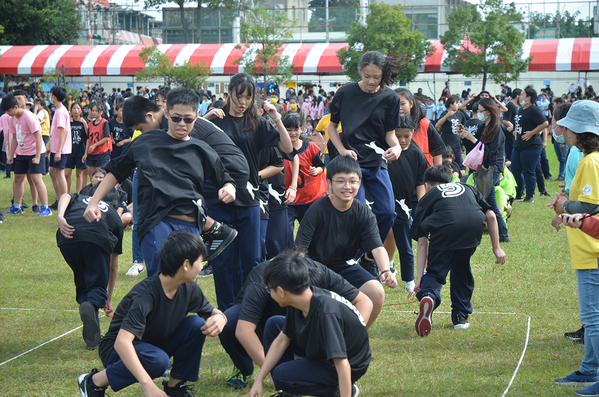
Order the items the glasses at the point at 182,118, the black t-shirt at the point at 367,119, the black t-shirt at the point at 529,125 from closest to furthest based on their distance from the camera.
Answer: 1. the glasses at the point at 182,118
2. the black t-shirt at the point at 367,119
3. the black t-shirt at the point at 529,125

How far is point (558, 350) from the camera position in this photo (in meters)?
4.55

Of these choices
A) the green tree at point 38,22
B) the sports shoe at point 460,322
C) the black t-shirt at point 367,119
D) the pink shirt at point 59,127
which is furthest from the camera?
the green tree at point 38,22

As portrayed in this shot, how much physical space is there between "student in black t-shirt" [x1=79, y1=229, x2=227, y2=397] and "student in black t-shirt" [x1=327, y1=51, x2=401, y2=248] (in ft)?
6.99

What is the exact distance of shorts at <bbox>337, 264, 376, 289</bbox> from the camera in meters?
4.24

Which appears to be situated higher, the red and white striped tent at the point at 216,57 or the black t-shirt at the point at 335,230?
the red and white striped tent at the point at 216,57

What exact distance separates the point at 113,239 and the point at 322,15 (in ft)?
121

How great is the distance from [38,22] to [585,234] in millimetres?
47628

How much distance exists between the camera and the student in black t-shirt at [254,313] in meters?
3.59

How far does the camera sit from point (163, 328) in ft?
11.4

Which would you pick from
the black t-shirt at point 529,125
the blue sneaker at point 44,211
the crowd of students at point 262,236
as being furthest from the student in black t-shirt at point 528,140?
the blue sneaker at point 44,211

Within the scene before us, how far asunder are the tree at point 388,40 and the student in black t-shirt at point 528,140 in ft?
58.3

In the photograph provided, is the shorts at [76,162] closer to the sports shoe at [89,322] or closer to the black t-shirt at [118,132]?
the black t-shirt at [118,132]

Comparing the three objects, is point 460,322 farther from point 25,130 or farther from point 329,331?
point 25,130

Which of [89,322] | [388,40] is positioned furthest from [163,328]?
[388,40]
